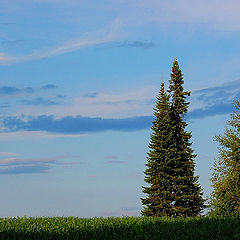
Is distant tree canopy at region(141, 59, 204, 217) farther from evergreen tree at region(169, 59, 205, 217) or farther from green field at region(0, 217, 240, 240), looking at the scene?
green field at region(0, 217, 240, 240)

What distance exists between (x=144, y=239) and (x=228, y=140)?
696 inches

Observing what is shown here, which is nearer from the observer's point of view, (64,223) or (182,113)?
(64,223)

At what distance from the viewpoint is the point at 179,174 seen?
32938 mm

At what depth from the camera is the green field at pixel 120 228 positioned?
16109mm

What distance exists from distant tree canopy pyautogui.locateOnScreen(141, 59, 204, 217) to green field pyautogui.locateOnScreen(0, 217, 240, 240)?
10.8 metres

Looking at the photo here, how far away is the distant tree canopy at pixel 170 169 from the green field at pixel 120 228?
1082 cm

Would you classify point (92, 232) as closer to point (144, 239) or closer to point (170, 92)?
point (144, 239)

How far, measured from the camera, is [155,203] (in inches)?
1236

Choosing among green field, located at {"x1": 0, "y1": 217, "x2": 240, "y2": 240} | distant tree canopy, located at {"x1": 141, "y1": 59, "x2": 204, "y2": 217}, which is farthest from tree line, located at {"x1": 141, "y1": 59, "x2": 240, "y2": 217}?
green field, located at {"x1": 0, "y1": 217, "x2": 240, "y2": 240}

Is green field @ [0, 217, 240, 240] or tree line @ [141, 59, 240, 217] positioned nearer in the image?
green field @ [0, 217, 240, 240]

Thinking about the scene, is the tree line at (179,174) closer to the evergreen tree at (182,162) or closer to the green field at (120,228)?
the evergreen tree at (182,162)

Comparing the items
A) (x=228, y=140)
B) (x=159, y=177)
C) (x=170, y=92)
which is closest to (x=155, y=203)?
(x=159, y=177)

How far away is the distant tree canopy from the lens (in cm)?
3156

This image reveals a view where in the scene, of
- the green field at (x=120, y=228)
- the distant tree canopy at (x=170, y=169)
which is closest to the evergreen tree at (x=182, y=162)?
the distant tree canopy at (x=170, y=169)
